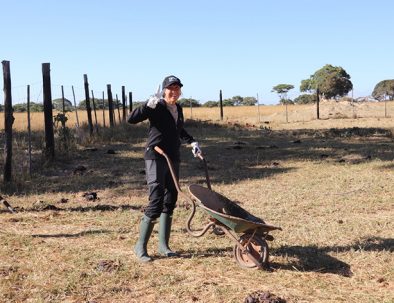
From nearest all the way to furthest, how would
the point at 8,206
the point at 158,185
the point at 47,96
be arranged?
the point at 158,185
the point at 8,206
the point at 47,96

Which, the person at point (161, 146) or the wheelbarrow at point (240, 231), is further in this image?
the person at point (161, 146)

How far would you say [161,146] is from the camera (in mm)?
5121

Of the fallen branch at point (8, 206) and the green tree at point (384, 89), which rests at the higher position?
the green tree at point (384, 89)

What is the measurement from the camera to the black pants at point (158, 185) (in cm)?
509

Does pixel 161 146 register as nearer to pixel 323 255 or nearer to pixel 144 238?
pixel 144 238

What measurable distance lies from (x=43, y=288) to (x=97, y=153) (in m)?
10.4

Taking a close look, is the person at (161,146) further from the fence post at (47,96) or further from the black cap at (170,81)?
the fence post at (47,96)

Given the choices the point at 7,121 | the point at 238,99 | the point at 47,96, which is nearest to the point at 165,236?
the point at 7,121

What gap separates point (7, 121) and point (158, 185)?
6008 mm

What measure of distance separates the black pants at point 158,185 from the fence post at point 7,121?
5713mm

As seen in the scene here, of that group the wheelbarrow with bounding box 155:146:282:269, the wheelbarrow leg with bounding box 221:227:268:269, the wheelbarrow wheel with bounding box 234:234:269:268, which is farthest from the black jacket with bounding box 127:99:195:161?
the wheelbarrow wheel with bounding box 234:234:269:268

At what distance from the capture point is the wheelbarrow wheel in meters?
4.88

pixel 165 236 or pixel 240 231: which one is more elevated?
pixel 240 231

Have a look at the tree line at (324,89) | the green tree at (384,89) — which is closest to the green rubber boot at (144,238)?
the tree line at (324,89)
